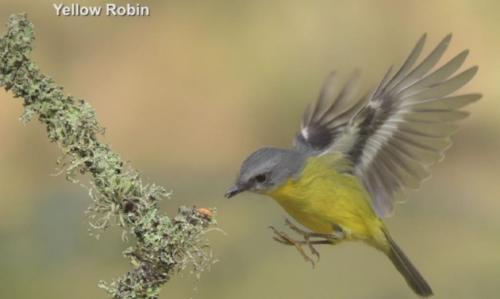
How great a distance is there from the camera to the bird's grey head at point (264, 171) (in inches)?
140

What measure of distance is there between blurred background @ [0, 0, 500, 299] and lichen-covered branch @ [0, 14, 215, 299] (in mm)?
5285

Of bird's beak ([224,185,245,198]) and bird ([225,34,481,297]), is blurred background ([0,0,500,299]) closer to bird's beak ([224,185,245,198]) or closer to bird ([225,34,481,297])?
bird ([225,34,481,297])

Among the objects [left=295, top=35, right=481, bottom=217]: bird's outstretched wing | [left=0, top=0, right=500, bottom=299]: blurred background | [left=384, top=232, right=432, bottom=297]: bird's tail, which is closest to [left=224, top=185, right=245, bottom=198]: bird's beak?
[left=295, top=35, right=481, bottom=217]: bird's outstretched wing

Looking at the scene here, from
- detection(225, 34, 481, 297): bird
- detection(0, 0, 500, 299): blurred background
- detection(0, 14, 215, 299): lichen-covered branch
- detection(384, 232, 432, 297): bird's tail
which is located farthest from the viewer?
detection(0, 0, 500, 299): blurred background

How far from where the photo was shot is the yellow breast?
385cm

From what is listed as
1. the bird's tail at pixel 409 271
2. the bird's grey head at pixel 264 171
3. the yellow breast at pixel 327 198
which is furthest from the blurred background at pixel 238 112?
the bird's grey head at pixel 264 171

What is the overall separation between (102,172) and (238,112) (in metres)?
7.55

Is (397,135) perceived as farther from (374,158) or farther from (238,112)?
(238,112)

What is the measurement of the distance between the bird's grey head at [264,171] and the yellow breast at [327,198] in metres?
0.07

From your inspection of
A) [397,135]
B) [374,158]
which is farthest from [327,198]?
[397,135]

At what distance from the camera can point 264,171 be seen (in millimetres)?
3602

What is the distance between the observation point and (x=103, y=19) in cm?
971

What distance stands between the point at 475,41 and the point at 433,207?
A: 6.03 ft

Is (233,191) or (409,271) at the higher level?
(233,191)
